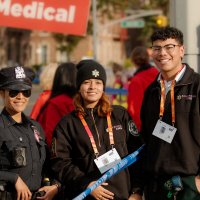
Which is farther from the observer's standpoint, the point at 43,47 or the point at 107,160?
the point at 43,47

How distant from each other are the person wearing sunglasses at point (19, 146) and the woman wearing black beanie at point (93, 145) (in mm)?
149

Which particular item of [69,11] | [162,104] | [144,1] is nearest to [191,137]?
[162,104]

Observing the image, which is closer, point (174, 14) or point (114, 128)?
point (114, 128)

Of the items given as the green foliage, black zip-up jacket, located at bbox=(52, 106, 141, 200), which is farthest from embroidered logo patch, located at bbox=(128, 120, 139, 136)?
the green foliage

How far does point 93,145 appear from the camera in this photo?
4152mm

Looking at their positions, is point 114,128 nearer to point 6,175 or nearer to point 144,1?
point 6,175

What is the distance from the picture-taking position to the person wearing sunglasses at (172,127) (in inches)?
152

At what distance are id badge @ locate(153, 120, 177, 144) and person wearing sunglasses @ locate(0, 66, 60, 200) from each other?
3.07 ft

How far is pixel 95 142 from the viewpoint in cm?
419

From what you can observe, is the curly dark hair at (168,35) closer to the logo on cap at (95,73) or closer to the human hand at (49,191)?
the logo on cap at (95,73)

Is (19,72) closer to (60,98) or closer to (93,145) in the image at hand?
(93,145)

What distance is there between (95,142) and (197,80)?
889mm

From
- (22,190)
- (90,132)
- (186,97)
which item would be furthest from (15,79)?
(186,97)

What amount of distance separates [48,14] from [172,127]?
113 inches
